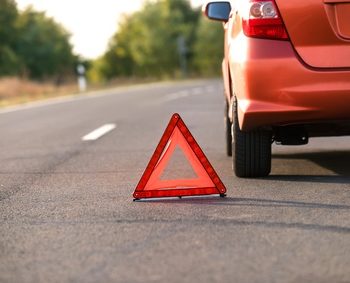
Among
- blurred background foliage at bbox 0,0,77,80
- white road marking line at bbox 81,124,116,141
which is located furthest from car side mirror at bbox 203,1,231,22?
blurred background foliage at bbox 0,0,77,80

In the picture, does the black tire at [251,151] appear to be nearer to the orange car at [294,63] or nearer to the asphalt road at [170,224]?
the asphalt road at [170,224]

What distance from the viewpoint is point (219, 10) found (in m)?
7.10

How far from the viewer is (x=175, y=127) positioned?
227 inches

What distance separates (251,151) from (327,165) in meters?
1.14

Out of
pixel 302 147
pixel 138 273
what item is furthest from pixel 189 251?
pixel 302 147

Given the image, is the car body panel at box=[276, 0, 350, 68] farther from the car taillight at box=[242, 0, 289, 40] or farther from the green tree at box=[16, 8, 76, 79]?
the green tree at box=[16, 8, 76, 79]

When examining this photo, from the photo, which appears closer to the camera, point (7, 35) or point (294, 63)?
point (294, 63)

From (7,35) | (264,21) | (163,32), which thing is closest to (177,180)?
(264,21)

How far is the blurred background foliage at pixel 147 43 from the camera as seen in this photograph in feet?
207

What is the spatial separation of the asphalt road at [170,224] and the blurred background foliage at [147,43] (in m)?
53.8

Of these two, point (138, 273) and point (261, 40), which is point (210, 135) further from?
point (138, 273)

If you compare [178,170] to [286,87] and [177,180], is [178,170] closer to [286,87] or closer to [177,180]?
[177,180]

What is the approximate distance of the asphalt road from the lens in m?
3.72

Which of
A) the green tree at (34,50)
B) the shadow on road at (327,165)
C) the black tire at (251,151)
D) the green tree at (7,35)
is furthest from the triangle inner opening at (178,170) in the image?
the green tree at (34,50)
